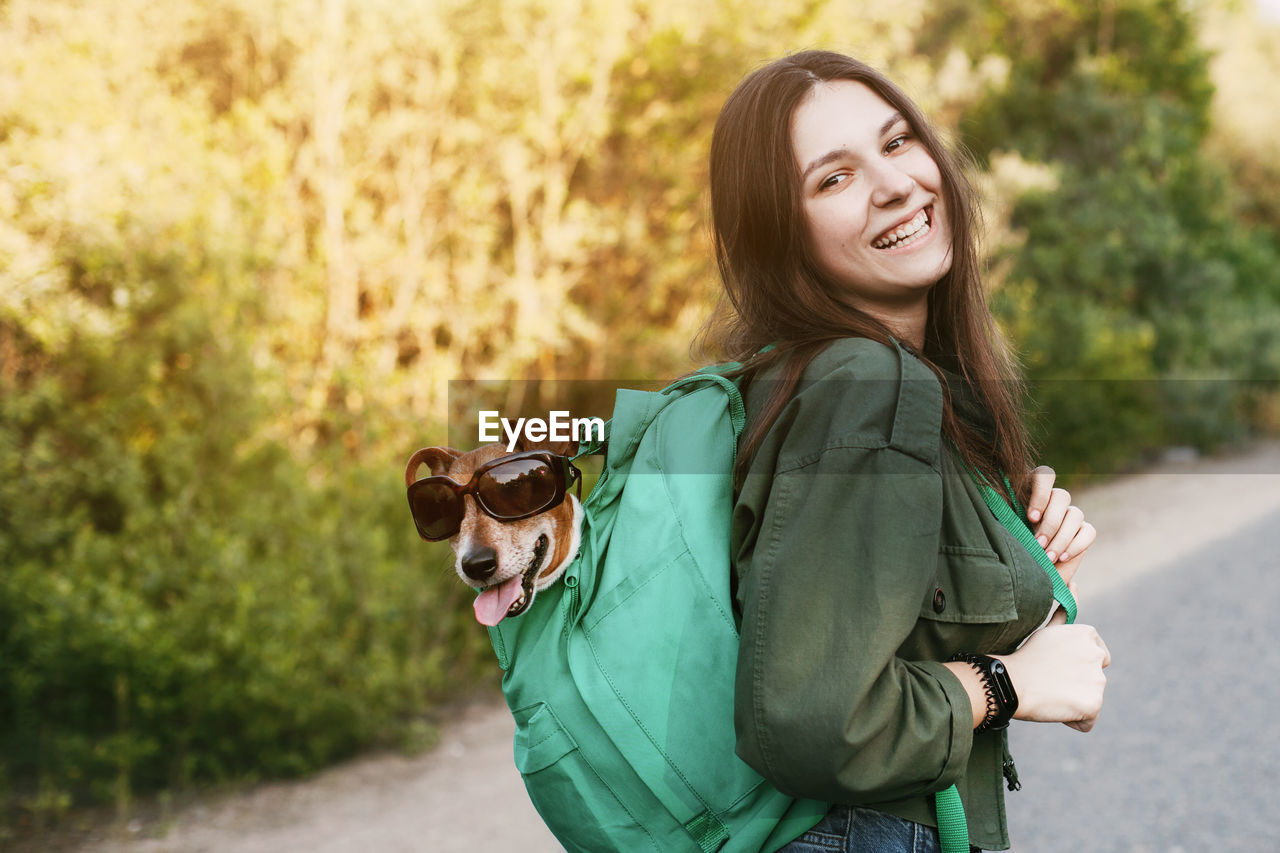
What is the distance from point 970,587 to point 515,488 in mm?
666

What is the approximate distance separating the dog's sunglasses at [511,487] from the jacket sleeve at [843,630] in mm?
372

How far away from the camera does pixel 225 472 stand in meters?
5.34

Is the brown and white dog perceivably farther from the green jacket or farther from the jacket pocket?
the jacket pocket

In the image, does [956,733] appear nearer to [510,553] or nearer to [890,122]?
[510,553]

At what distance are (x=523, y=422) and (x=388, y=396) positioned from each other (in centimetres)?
553

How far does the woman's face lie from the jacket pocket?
50 centimetres

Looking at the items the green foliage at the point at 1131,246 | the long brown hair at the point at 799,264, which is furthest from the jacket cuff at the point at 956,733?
the green foliage at the point at 1131,246

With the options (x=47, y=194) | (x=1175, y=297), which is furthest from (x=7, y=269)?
(x=1175, y=297)

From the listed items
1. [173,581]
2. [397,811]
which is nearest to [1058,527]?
[397,811]

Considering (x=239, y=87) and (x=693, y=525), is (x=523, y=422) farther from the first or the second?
(x=239, y=87)

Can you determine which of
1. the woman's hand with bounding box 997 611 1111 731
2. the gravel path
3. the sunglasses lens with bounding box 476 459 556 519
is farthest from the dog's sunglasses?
the gravel path

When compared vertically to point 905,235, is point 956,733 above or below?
below

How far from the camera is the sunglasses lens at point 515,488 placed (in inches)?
54.7

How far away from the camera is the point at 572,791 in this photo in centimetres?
127
